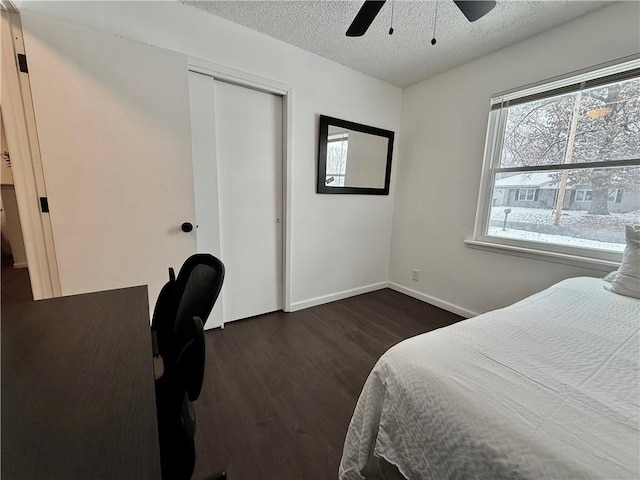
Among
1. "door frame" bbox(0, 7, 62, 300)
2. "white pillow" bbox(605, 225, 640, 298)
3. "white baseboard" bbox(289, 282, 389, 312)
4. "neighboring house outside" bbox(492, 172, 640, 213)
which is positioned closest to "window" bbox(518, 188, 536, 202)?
"neighboring house outside" bbox(492, 172, 640, 213)

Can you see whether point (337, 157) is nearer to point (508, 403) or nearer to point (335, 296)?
point (335, 296)

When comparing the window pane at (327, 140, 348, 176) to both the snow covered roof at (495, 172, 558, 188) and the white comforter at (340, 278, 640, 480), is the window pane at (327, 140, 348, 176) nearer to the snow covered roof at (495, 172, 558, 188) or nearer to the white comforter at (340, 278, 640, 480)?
the snow covered roof at (495, 172, 558, 188)

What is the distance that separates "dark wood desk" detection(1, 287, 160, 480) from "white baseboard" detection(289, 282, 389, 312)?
5.97 feet

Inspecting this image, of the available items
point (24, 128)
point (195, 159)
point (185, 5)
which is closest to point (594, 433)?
point (195, 159)

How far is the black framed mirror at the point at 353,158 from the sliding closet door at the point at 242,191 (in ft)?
1.53

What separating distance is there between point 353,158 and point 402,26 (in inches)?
45.6

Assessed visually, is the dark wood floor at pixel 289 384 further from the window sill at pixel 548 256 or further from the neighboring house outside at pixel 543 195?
the neighboring house outside at pixel 543 195

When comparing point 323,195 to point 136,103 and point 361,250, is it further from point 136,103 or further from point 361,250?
point 136,103

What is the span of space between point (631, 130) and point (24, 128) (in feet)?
12.3

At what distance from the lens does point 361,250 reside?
10.4ft

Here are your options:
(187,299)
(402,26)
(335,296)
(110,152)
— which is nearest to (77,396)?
(187,299)

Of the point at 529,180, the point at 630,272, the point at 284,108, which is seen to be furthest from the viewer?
the point at 284,108

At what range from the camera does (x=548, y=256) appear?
6.81 feet

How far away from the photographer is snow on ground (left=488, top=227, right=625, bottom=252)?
73.0 inches
